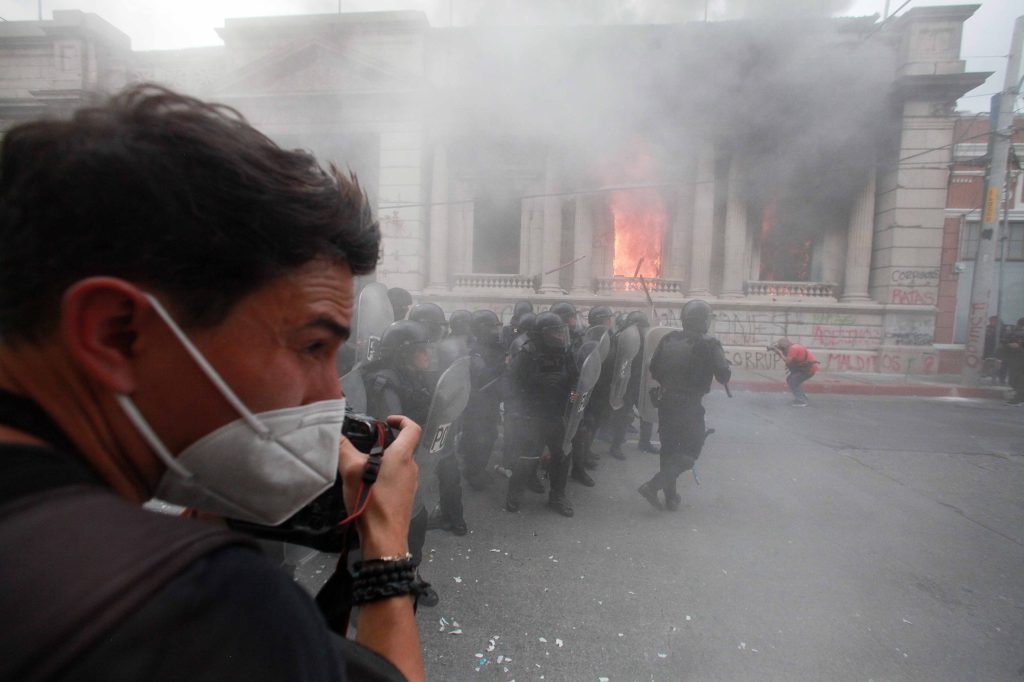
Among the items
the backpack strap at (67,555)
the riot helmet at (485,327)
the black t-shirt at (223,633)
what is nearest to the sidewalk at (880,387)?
the riot helmet at (485,327)

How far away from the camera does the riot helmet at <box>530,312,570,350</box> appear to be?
412 cm

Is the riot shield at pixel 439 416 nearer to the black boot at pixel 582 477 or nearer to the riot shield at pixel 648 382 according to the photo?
the black boot at pixel 582 477

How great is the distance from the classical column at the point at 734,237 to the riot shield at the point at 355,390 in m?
11.6

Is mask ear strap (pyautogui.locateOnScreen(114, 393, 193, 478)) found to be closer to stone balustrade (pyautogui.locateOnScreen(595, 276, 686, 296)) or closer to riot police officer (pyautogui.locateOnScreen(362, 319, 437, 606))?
riot police officer (pyautogui.locateOnScreen(362, 319, 437, 606))

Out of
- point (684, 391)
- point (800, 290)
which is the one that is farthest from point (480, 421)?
A: point (800, 290)

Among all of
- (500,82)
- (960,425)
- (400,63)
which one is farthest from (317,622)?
(400,63)

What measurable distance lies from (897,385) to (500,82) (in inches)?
408

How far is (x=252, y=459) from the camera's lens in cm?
71

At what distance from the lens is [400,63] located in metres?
11.9

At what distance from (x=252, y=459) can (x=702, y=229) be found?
13774mm

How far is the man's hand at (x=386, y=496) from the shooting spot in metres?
0.84

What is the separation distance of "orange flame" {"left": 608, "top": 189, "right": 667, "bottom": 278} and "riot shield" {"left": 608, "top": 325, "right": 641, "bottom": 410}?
9330mm

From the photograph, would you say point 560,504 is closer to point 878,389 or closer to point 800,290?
point 878,389

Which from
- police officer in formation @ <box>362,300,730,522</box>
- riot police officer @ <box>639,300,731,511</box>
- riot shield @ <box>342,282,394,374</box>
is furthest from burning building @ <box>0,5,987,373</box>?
riot police officer @ <box>639,300,731,511</box>
